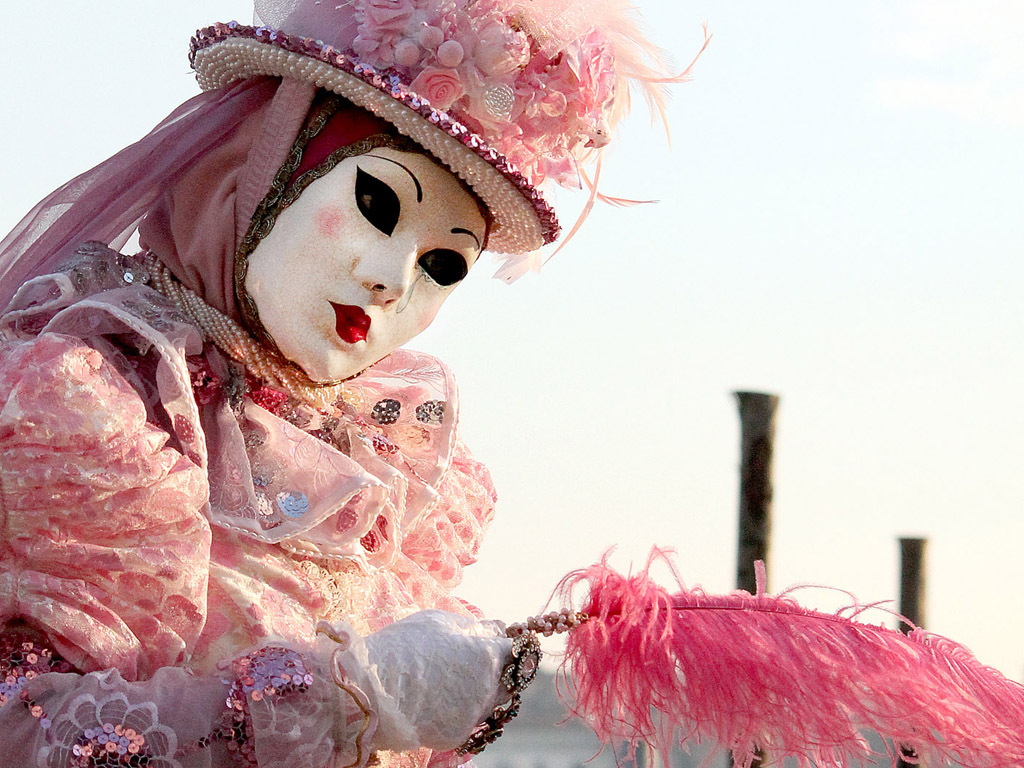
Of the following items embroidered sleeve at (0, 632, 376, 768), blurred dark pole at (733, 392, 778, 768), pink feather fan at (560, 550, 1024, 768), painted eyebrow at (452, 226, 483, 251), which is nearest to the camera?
embroidered sleeve at (0, 632, 376, 768)

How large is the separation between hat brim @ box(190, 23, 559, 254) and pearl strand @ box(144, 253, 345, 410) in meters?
0.38

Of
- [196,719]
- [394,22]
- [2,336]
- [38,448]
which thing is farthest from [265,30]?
[196,719]

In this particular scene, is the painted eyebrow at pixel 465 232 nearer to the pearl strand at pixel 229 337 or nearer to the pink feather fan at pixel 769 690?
the pearl strand at pixel 229 337

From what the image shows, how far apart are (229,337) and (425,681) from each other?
736 millimetres

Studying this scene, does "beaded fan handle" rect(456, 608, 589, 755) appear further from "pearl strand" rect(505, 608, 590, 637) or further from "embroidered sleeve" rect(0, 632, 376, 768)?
"embroidered sleeve" rect(0, 632, 376, 768)

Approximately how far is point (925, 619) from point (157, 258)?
14.3 ft

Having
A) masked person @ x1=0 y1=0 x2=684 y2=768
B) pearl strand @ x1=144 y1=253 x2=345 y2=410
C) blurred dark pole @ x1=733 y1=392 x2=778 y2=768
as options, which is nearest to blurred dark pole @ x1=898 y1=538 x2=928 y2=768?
blurred dark pole @ x1=733 y1=392 x2=778 y2=768

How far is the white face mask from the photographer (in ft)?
7.50

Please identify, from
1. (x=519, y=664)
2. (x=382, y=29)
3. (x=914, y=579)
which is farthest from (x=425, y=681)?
(x=914, y=579)

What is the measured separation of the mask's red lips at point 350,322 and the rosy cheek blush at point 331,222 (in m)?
0.12

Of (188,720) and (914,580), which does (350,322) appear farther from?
(914,580)

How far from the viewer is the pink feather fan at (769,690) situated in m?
1.93

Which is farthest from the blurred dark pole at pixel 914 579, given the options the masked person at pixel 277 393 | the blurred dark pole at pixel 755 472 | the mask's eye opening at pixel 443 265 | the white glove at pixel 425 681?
the white glove at pixel 425 681

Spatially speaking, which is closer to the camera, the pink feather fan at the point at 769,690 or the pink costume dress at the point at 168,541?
the pink costume dress at the point at 168,541
